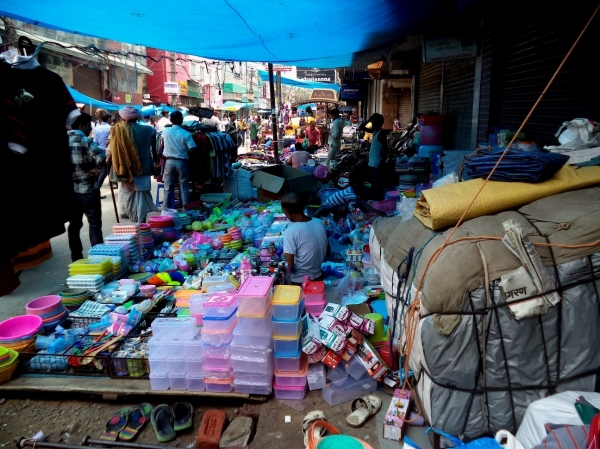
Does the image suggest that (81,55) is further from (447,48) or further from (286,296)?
(286,296)

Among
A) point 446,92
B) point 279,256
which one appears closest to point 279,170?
point 446,92

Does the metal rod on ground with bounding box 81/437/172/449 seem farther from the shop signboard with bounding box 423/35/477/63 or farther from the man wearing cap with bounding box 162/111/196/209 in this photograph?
the man wearing cap with bounding box 162/111/196/209

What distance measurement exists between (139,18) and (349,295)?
3.98 m

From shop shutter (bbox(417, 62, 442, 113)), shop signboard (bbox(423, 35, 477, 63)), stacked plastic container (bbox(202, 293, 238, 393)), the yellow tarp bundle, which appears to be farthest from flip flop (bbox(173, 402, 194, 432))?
shop shutter (bbox(417, 62, 442, 113))

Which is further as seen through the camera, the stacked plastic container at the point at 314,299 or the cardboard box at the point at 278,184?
the cardboard box at the point at 278,184

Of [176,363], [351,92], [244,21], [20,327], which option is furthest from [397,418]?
[351,92]

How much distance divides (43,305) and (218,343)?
231cm

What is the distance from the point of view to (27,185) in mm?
2324

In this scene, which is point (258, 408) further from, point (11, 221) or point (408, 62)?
point (408, 62)

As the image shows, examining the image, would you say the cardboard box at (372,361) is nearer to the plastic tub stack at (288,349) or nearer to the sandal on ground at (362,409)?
the sandal on ground at (362,409)

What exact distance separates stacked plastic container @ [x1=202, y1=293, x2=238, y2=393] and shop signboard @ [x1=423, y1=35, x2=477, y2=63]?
15.4 ft

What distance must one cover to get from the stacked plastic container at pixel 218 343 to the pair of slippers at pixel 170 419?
0.24m

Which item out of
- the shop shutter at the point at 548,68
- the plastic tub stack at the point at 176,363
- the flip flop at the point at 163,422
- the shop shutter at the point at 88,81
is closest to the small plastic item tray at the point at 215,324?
the plastic tub stack at the point at 176,363

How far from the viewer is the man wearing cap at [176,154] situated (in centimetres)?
784
